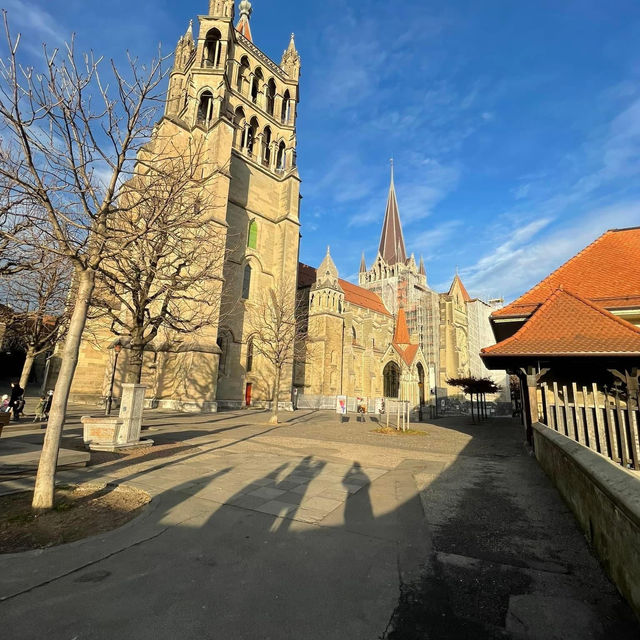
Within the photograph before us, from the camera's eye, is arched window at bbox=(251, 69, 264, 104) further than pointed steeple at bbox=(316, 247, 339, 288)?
No

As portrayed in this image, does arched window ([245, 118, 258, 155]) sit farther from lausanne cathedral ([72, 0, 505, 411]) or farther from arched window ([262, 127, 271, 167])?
arched window ([262, 127, 271, 167])

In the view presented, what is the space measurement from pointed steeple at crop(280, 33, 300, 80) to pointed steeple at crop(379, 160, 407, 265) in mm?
33921

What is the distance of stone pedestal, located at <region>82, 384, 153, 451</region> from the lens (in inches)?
332

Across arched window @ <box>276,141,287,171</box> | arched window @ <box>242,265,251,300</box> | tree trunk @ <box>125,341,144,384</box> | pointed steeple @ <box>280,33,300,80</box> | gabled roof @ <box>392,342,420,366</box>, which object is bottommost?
tree trunk @ <box>125,341,144,384</box>

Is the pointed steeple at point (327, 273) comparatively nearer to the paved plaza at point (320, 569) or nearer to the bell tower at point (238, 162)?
the bell tower at point (238, 162)

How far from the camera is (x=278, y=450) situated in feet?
32.1

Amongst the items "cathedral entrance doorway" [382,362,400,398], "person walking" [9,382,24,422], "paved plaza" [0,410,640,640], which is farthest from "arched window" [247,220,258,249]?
"paved plaza" [0,410,640,640]

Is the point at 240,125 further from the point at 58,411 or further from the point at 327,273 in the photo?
the point at 58,411

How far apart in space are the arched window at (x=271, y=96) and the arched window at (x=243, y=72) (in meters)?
2.57

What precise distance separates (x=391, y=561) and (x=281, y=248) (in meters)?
28.3

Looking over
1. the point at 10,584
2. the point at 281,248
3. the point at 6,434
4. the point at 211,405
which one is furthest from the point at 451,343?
the point at 10,584

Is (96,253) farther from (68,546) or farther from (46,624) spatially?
(46,624)

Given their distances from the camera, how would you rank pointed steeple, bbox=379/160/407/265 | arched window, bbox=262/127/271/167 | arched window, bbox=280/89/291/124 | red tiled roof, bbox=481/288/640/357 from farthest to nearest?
1. pointed steeple, bbox=379/160/407/265
2. arched window, bbox=280/89/291/124
3. arched window, bbox=262/127/271/167
4. red tiled roof, bbox=481/288/640/357

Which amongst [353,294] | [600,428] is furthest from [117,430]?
[353,294]
